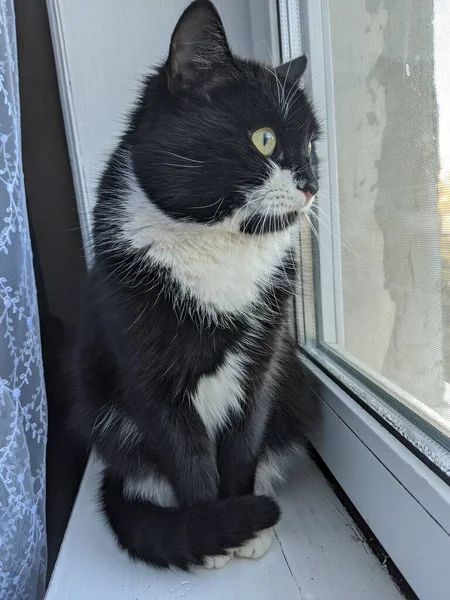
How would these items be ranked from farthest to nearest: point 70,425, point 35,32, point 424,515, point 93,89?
point 35,32 → point 93,89 → point 70,425 → point 424,515

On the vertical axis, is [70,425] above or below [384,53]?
below

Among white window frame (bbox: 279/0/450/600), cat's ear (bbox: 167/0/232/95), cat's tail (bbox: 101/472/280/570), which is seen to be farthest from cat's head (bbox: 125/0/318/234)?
cat's tail (bbox: 101/472/280/570)

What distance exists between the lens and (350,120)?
870 millimetres

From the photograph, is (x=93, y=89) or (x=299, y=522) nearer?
(x=299, y=522)

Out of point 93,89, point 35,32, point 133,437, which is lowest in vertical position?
point 133,437

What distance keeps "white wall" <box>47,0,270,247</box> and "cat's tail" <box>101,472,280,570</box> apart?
662 mm

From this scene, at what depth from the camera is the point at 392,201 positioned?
2.35 ft

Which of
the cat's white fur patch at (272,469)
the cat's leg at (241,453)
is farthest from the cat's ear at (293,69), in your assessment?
the cat's white fur patch at (272,469)

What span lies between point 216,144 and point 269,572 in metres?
0.58

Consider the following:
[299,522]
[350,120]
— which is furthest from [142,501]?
[350,120]

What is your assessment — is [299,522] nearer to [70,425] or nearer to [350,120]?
[70,425]

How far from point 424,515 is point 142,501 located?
0.43 m

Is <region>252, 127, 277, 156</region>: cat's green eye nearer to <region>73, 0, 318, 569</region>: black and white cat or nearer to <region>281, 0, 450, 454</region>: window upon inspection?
<region>73, 0, 318, 569</region>: black and white cat

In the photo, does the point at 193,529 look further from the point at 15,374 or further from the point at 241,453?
the point at 15,374
